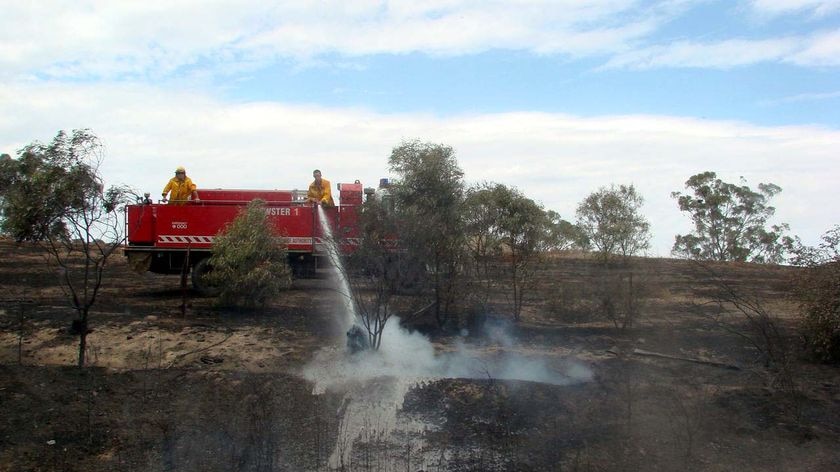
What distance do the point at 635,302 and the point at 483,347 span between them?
2.93 meters

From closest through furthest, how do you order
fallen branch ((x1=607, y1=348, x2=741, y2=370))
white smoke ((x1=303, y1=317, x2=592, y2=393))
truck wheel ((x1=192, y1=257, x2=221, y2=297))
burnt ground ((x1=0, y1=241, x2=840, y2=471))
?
burnt ground ((x1=0, y1=241, x2=840, y2=471)), white smoke ((x1=303, y1=317, x2=592, y2=393)), fallen branch ((x1=607, y1=348, x2=741, y2=370)), truck wheel ((x1=192, y1=257, x2=221, y2=297))

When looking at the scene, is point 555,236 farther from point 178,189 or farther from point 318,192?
point 178,189

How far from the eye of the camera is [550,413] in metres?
8.18

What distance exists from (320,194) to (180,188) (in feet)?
9.88

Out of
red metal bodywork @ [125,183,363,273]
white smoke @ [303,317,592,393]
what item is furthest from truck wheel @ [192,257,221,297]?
white smoke @ [303,317,592,393]

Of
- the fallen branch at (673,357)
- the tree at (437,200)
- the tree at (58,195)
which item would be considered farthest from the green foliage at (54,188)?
the fallen branch at (673,357)

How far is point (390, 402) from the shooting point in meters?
8.65

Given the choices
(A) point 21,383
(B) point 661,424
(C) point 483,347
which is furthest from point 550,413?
(A) point 21,383

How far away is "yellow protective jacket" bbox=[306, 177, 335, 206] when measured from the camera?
14.5 m

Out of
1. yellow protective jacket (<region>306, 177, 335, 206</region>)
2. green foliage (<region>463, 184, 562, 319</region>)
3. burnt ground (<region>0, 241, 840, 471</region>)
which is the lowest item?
burnt ground (<region>0, 241, 840, 471</region>)

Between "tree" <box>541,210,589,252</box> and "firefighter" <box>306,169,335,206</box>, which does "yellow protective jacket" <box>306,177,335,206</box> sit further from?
"tree" <box>541,210,589,252</box>

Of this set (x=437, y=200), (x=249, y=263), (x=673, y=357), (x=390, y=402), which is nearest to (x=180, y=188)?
(x=249, y=263)

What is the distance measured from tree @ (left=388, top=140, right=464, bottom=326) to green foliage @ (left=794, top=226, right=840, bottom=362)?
5.30 m

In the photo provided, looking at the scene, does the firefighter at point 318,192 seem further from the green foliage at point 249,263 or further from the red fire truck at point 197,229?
the green foliage at point 249,263
